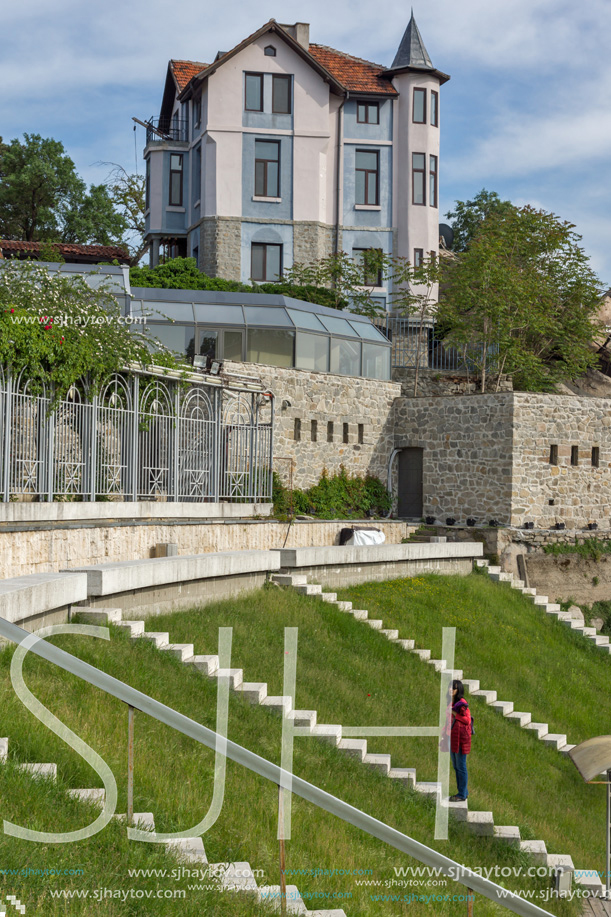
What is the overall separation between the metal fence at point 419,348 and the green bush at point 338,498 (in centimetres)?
658

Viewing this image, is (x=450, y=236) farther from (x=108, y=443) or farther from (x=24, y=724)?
(x=24, y=724)

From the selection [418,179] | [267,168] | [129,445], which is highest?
[418,179]

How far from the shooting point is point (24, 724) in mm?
6375

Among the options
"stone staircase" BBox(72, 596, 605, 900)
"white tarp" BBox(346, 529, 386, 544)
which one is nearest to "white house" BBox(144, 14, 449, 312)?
"white tarp" BBox(346, 529, 386, 544)

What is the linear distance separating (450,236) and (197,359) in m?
31.1

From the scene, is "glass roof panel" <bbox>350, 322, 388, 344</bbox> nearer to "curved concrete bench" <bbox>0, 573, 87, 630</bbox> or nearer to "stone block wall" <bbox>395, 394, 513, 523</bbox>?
"stone block wall" <bbox>395, 394, 513, 523</bbox>

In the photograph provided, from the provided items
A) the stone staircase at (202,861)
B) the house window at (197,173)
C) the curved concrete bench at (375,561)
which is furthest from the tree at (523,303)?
the stone staircase at (202,861)

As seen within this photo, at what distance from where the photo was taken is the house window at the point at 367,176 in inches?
1470

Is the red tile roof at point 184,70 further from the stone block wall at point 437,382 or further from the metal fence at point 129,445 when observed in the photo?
the metal fence at point 129,445

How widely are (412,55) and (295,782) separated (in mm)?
37438

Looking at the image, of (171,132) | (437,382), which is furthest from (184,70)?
(437,382)

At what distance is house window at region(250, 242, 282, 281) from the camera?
118 ft

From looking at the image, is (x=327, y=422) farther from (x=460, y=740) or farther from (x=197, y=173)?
(x=197, y=173)

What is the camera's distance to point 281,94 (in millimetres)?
36031
